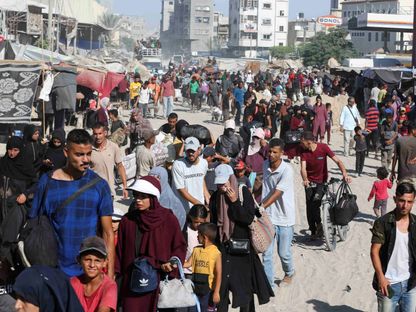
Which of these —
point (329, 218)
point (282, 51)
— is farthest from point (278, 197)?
point (282, 51)

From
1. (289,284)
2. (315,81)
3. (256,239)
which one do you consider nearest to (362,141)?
(289,284)

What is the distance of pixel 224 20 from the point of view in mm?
167000

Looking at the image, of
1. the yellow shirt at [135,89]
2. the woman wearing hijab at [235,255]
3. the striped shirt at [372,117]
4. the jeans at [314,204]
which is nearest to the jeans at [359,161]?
the striped shirt at [372,117]

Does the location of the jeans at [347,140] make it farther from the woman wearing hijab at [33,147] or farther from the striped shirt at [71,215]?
the striped shirt at [71,215]

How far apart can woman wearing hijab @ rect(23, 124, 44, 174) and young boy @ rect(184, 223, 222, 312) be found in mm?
3142

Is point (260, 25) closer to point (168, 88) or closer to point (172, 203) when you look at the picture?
point (168, 88)

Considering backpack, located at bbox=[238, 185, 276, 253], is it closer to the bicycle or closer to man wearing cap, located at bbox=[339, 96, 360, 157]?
the bicycle

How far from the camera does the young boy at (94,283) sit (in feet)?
14.9

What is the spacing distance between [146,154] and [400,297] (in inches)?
214

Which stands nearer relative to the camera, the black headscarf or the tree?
the black headscarf

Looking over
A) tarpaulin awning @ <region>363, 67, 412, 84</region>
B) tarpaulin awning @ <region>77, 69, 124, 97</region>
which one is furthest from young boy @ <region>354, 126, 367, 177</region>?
tarpaulin awning @ <region>363, 67, 412, 84</region>

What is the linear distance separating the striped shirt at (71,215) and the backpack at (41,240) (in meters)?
0.03

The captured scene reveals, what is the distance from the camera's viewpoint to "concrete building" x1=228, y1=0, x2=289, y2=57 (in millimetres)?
127062

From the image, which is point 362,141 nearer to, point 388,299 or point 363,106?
point 388,299
